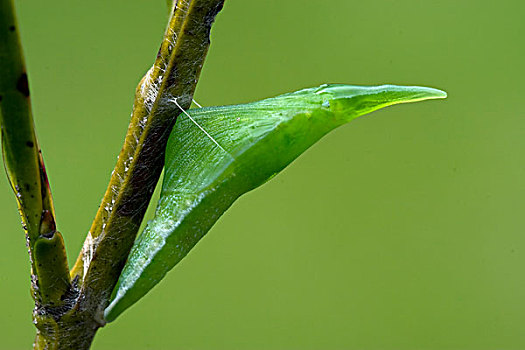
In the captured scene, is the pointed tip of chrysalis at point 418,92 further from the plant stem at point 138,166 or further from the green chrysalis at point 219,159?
the plant stem at point 138,166

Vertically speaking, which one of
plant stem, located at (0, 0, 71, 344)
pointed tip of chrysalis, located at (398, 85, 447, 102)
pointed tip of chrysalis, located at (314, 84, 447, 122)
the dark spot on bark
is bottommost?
plant stem, located at (0, 0, 71, 344)

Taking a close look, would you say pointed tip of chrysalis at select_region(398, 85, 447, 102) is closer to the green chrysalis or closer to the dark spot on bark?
the green chrysalis

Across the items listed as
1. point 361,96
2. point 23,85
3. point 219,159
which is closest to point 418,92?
point 361,96

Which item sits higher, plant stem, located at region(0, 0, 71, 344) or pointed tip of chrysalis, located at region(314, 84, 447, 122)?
pointed tip of chrysalis, located at region(314, 84, 447, 122)

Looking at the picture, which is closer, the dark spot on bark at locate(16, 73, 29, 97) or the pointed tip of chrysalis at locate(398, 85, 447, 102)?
the dark spot on bark at locate(16, 73, 29, 97)

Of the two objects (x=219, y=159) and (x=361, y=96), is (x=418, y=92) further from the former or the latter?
(x=219, y=159)

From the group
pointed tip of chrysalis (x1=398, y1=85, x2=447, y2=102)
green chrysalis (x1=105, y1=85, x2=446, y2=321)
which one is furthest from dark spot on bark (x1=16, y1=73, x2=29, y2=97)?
pointed tip of chrysalis (x1=398, y1=85, x2=447, y2=102)
